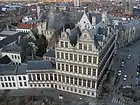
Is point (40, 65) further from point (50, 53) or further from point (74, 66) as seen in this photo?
point (74, 66)

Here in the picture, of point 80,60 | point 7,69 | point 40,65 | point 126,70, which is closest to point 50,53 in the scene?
point 40,65

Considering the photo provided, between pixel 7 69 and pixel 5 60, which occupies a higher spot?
pixel 7 69

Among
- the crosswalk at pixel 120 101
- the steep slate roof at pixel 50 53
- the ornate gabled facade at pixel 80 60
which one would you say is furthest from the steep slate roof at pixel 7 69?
the crosswalk at pixel 120 101

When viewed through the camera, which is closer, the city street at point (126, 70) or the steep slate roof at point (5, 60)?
the city street at point (126, 70)

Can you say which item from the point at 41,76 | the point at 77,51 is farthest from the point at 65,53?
the point at 41,76

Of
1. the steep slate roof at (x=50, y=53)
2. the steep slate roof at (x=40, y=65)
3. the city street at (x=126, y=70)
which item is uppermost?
the steep slate roof at (x=50, y=53)

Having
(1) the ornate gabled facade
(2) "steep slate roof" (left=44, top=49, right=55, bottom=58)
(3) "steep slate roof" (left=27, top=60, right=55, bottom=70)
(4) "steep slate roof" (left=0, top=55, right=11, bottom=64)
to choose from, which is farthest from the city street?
(4) "steep slate roof" (left=0, top=55, right=11, bottom=64)

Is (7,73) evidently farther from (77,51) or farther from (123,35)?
(123,35)

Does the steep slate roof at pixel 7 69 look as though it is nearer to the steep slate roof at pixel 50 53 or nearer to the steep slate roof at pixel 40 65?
the steep slate roof at pixel 40 65
